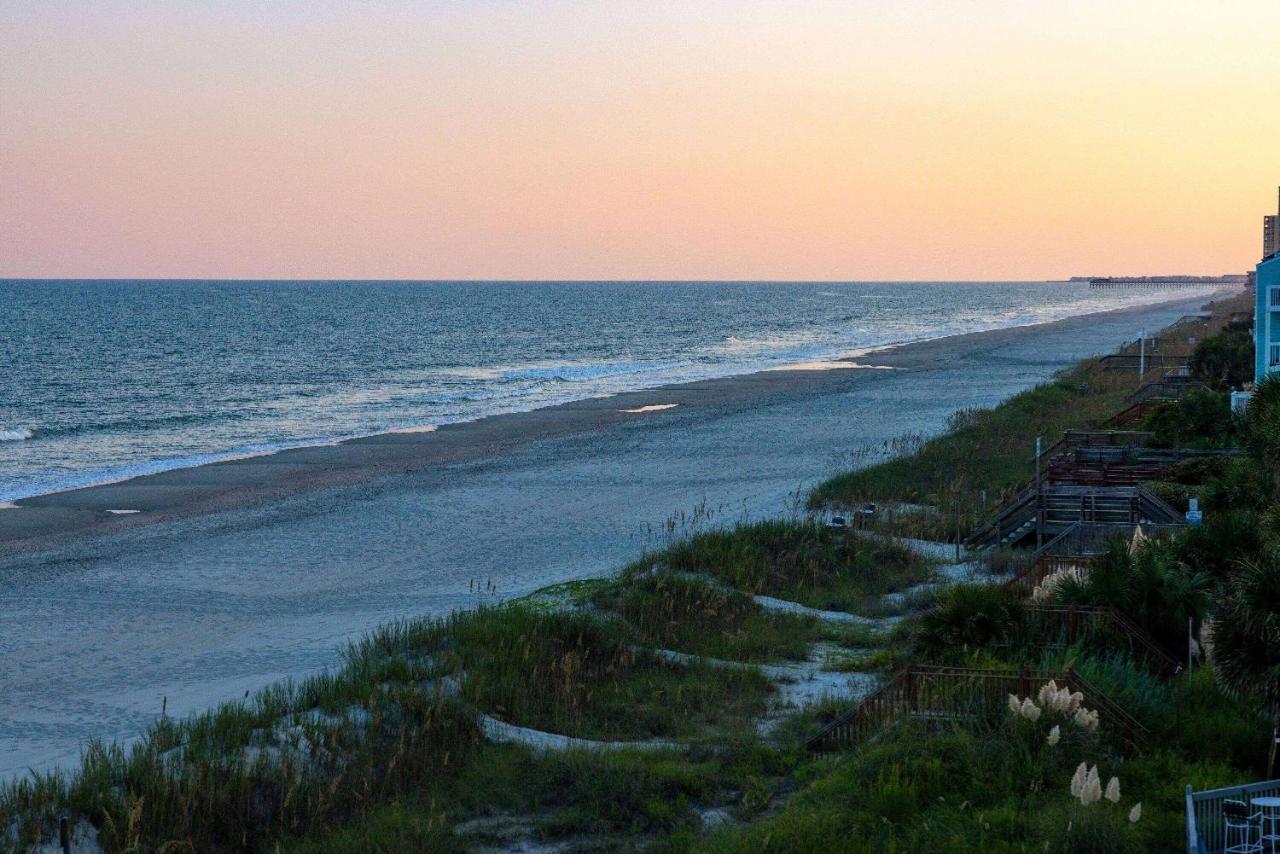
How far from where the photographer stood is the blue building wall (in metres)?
29.1

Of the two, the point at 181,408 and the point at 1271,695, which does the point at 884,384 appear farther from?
the point at 1271,695

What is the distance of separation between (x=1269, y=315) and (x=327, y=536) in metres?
21.9

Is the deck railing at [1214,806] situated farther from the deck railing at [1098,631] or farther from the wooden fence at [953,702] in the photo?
the deck railing at [1098,631]

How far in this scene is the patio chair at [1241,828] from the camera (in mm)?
9469

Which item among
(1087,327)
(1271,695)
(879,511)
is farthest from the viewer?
(1087,327)

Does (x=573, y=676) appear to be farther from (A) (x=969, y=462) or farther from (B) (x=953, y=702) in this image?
(A) (x=969, y=462)

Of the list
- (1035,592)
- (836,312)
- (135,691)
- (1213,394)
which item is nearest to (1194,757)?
(1035,592)

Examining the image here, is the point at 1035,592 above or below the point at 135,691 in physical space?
above

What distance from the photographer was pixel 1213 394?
30344 mm

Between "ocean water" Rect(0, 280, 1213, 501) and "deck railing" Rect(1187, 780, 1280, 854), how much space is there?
1269 inches

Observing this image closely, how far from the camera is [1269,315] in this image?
2934 centimetres

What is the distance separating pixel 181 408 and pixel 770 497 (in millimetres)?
34102

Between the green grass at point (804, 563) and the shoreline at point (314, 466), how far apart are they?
1453cm

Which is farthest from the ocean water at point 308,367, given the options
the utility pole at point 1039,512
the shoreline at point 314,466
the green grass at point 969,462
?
the utility pole at point 1039,512
